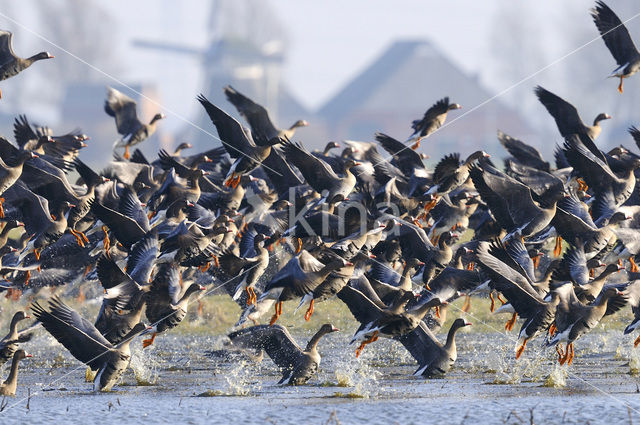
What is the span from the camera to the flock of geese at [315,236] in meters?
15.7

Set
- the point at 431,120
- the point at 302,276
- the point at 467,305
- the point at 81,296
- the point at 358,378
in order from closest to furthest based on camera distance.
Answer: the point at 302,276 → the point at 358,378 → the point at 431,120 → the point at 467,305 → the point at 81,296

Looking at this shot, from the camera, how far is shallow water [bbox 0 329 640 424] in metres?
13.9

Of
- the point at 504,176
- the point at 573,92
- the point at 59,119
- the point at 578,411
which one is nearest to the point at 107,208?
the point at 504,176

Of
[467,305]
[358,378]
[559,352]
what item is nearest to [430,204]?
[467,305]

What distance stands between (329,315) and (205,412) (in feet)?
32.1

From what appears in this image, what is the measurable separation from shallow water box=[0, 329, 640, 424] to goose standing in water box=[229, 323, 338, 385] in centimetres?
25

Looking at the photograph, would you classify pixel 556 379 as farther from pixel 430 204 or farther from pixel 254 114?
pixel 254 114

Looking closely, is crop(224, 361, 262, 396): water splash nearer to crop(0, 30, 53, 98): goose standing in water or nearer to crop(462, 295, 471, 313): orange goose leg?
crop(462, 295, 471, 313): orange goose leg

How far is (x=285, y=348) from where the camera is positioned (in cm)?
1589

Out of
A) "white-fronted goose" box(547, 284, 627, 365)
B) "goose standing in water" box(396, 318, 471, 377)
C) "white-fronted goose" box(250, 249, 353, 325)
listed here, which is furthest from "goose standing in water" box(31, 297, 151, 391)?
"white-fronted goose" box(547, 284, 627, 365)

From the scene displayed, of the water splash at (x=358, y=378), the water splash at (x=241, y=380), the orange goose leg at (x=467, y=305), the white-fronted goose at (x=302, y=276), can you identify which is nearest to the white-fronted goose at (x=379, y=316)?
the white-fronted goose at (x=302, y=276)

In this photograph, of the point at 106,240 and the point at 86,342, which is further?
the point at 106,240

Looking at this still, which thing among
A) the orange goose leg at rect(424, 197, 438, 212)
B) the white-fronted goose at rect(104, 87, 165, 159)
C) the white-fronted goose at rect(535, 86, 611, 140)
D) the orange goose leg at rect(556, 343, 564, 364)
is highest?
the white-fronted goose at rect(535, 86, 611, 140)

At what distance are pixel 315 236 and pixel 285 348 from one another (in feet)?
12.3
